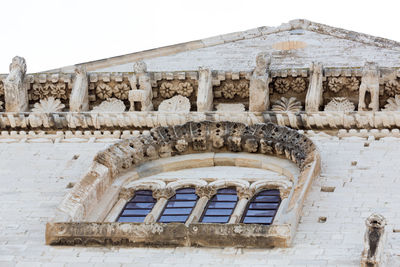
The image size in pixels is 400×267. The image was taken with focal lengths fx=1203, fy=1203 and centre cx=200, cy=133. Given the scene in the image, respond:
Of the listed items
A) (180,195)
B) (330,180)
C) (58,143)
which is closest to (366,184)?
(330,180)

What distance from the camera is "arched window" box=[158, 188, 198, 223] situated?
18.0 metres

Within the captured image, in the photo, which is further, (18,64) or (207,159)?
(18,64)

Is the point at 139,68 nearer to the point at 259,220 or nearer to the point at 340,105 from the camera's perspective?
the point at 340,105

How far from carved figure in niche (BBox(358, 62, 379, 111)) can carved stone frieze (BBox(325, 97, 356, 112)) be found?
28 cm

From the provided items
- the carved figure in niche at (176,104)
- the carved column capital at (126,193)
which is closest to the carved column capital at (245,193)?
the carved column capital at (126,193)

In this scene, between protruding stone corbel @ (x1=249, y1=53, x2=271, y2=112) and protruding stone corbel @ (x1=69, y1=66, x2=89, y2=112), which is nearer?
protruding stone corbel @ (x1=249, y1=53, x2=271, y2=112)

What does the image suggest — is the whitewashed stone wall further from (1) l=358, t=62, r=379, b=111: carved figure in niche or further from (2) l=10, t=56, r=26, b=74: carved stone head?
(2) l=10, t=56, r=26, b=74: carved stone head

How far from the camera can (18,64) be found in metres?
22.3

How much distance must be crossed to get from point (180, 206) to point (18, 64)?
547 cm

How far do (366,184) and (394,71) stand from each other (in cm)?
355

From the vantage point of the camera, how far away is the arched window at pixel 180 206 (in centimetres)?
1805

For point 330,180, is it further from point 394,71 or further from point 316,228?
point 394,71

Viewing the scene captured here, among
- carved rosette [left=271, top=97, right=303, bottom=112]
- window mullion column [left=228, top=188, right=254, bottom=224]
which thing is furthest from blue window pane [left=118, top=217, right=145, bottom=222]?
carved rosette [left=271, top=97, right=303, bottom=112]

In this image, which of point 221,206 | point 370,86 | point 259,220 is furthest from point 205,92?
Answer: point 259,220
